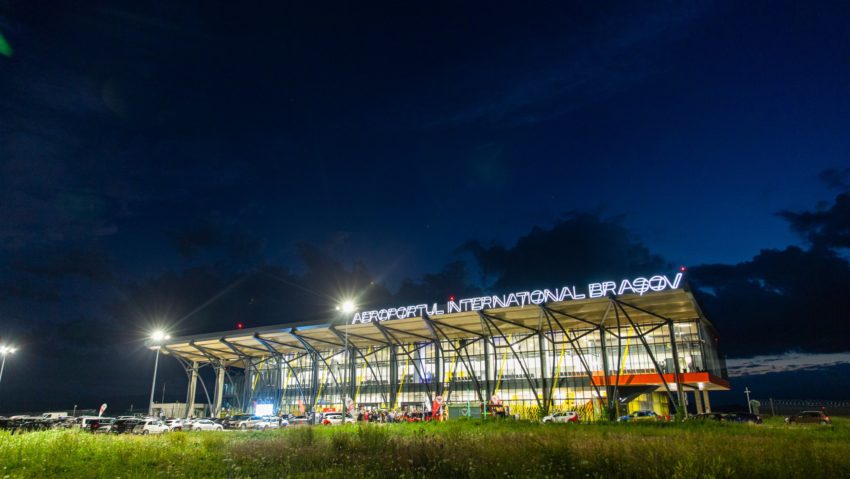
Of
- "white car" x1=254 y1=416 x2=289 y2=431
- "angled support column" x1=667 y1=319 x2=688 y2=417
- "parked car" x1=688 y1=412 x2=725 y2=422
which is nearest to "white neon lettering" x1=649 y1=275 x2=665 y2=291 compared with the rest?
"angled support column" x1=667 y1=319 x2=688 y2=417

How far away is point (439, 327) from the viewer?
6225 centimetres

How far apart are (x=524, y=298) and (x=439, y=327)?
1370 centimetres

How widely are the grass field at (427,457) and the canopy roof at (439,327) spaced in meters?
29.2

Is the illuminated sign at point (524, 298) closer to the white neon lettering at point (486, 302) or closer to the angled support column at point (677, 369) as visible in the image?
the white neon lettering at point (486, 302)

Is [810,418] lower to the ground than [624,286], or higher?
lower

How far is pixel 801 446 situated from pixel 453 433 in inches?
382

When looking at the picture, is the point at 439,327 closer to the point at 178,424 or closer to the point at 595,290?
the point at 595,290

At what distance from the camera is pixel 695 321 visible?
5656cm

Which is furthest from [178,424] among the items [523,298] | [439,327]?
[523,298]

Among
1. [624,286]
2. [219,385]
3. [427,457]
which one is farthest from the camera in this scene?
[219,385]

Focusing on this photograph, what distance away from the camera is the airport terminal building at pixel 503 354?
51.7 meters

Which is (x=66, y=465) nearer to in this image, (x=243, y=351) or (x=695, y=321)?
(x=695, y=321)

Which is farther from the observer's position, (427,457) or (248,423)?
(248,423)

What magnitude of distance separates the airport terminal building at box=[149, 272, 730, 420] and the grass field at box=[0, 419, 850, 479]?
91.3 feet
